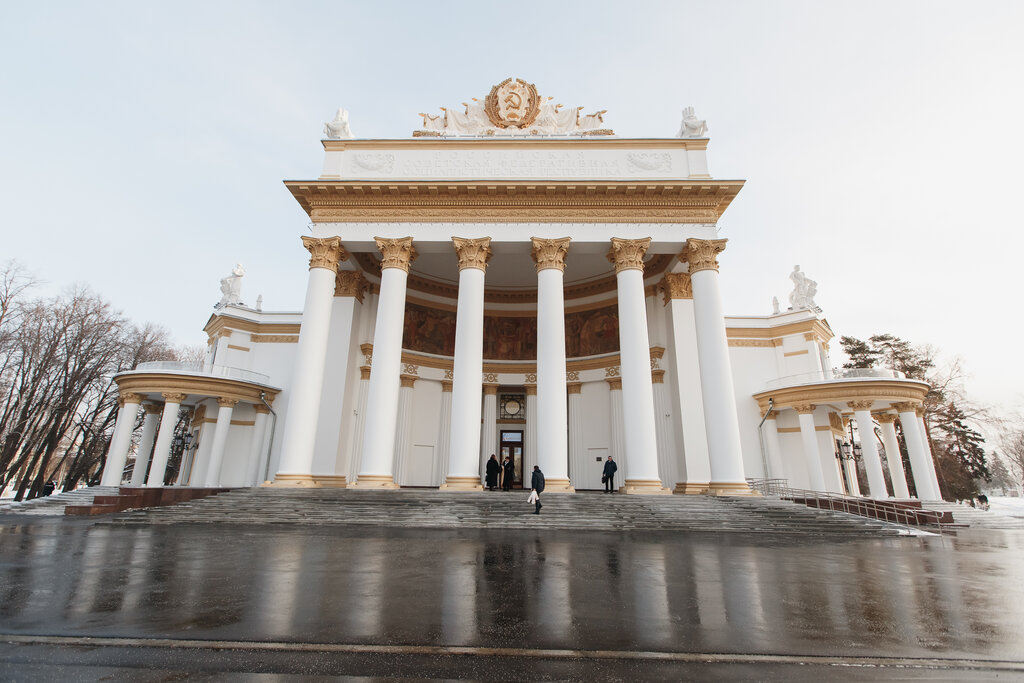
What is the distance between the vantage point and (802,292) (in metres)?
25.3

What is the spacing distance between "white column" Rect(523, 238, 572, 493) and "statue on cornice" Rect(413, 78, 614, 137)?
19.9ft

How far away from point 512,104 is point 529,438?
15.0 meters

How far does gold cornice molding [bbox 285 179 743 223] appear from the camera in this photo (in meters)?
17.5

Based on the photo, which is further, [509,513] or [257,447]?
[257,447]

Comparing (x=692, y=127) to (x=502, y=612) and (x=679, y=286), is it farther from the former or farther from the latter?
(x=502, y=612)

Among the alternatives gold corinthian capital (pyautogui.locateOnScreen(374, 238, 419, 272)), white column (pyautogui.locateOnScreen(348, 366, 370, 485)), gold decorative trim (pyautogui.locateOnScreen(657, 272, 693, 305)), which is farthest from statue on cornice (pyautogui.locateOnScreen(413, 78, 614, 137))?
white column (pyautogui.locateOnScreen(348, 366, 370, 485))

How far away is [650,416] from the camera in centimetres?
1582

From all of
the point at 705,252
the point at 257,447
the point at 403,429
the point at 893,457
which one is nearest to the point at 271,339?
the point at 257,447

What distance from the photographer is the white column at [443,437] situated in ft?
72.5

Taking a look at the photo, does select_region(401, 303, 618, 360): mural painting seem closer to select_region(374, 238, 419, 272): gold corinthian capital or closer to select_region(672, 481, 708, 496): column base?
select_region(374, 238, 419, 272): gold corinthian capital

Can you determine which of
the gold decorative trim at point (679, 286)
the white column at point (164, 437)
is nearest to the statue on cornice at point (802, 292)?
the gold decorative trim at point (679, 286)

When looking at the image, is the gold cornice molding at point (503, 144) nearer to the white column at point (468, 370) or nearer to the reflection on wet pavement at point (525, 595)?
the white column at point (468, 370)

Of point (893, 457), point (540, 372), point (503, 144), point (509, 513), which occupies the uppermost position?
point (503, 144)

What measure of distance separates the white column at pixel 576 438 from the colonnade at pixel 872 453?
8.73 meters
